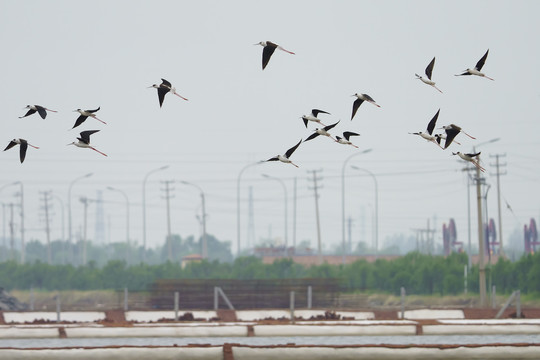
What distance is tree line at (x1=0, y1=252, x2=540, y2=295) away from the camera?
79.1 meters

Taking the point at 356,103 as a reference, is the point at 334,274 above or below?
below

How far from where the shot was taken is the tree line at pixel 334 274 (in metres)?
79.1

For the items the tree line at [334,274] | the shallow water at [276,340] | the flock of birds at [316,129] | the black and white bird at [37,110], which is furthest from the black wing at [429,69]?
the tree line at [334,274]

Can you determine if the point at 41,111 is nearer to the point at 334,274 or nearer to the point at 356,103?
the point at 356,103

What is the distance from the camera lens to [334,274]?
3706 inches

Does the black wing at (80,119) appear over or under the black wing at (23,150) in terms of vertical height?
over

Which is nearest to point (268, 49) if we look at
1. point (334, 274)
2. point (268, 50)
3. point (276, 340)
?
point (268, 50)

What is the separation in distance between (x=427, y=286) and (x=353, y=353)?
5833 cm

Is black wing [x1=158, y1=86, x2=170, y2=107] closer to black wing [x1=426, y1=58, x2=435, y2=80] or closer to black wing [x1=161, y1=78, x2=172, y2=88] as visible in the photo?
black wing [x1=161, y1=78, x2=172, y2=88]

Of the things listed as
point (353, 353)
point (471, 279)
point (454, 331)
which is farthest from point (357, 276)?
point (353, 353)

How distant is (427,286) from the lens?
8662cm

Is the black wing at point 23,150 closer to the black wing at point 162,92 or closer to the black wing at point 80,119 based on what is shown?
the black wing at point 80,119

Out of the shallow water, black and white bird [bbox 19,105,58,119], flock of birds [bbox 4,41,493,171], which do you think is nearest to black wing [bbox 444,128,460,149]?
flock of birds [bbox 4,41,493,171]

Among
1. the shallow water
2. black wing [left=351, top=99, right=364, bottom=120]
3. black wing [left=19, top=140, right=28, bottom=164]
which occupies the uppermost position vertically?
black wing [left=351, top=99, right=364, bottom=120]
